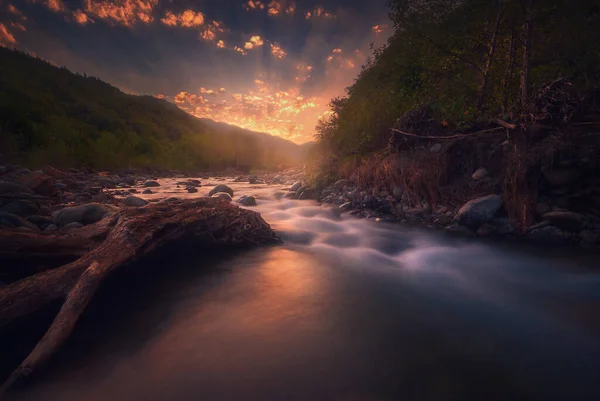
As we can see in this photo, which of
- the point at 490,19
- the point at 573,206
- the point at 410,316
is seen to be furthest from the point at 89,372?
the point at 490,19

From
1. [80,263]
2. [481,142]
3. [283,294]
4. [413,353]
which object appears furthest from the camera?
[481,142]

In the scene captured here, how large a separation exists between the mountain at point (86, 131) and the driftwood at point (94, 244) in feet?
12.7

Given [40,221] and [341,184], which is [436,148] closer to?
[341,184]

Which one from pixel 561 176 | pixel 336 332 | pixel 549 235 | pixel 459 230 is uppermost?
pixel 561 176

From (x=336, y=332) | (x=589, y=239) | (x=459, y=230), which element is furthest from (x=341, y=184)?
(x=336, y=332)

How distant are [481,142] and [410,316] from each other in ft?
17.8

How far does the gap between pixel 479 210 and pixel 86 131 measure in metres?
42.2

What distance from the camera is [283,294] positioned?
117 inches

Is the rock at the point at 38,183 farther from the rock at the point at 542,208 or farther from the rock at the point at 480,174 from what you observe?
the rock at the point at 542,208

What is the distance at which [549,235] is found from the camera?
14.4ft

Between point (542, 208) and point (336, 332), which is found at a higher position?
point (542, 208)

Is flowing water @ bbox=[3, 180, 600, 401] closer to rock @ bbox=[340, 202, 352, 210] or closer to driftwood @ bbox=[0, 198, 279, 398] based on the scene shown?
driftwood @ bbox=[0, 198, 279, 398]

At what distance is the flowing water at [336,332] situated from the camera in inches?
65.3

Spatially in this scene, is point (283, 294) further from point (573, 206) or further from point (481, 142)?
point (481, 142)
